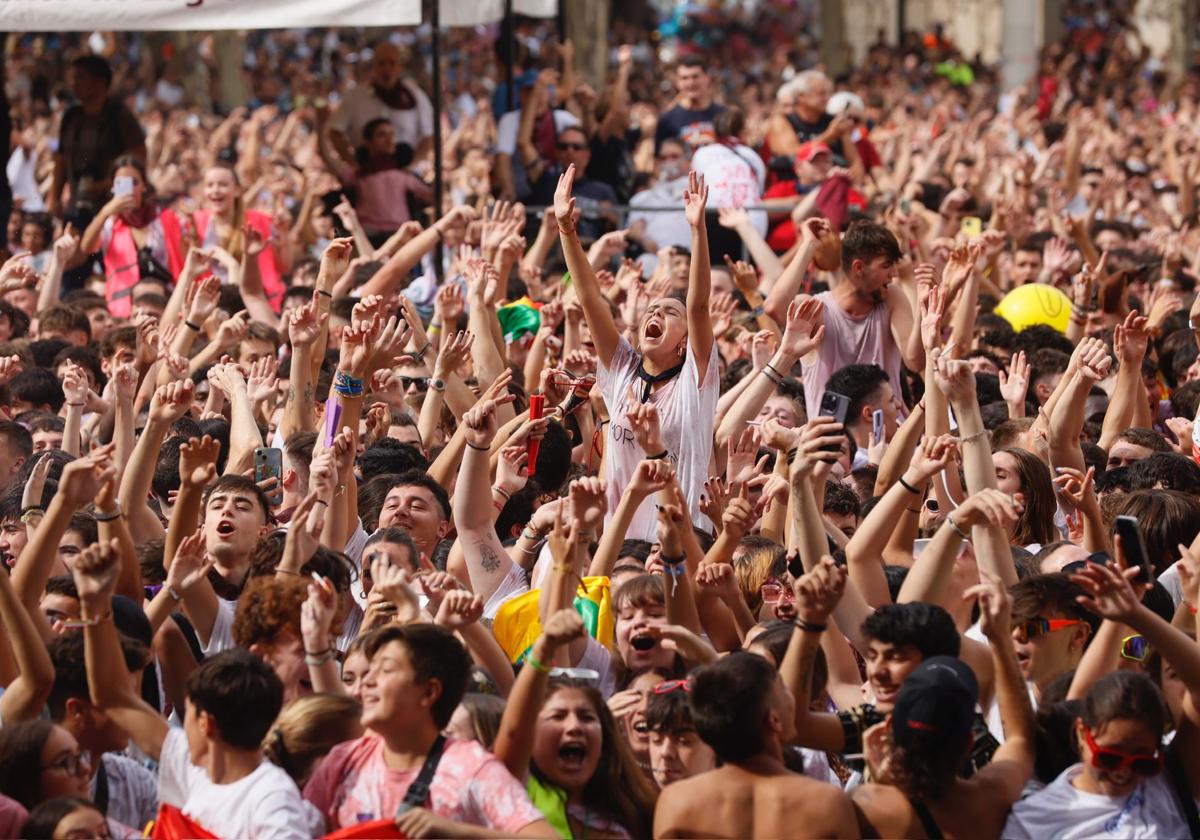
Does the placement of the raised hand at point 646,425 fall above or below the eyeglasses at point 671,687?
→ above

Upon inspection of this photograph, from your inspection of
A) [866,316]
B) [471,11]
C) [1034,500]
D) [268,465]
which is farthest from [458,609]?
[471,11]

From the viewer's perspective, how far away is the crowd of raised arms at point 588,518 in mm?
4492

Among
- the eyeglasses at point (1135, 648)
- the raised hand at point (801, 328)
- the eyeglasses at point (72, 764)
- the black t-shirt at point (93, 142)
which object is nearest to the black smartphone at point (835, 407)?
the raised hand at point (801, 328)

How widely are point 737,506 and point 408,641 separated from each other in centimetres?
152

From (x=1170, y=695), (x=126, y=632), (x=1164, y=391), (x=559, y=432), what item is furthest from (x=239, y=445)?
A: (x=1164, y=391)

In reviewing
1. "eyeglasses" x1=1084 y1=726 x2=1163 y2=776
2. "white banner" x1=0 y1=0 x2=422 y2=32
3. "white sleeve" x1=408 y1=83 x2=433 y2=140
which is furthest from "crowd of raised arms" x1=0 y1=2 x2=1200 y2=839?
"white banner" x1=0 y1=0 x2=422 y2=32

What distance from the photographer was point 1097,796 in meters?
4.50

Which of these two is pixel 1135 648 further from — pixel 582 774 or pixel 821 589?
pixel 582 774

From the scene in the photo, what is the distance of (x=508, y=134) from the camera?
13.2 metres

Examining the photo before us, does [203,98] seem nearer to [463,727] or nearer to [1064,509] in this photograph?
[1064,509]

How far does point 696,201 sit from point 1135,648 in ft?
9.00

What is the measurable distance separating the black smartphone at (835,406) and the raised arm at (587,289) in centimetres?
83

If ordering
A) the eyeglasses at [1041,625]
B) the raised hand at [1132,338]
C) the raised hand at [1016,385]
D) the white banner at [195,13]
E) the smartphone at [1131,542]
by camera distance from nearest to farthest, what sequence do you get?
the smartphone at [1131,542] → the eyeglasses at [1041,625] → the raised hand at [1132,338] → the raised hand at [1016,385] → the white banner at [195,13]

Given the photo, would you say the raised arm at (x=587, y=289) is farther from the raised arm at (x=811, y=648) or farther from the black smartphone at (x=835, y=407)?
the raised arm at (x=811, y=648)
